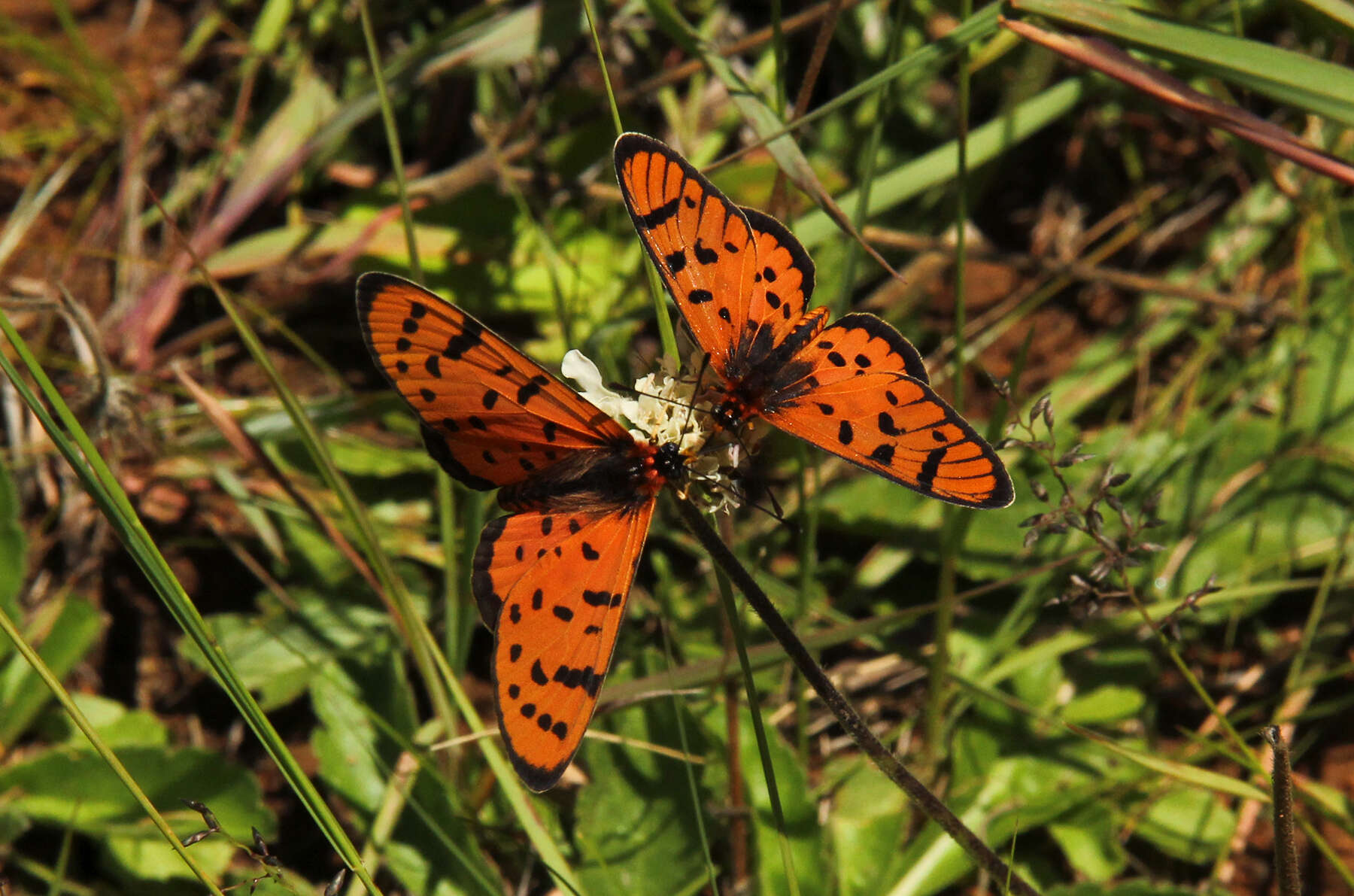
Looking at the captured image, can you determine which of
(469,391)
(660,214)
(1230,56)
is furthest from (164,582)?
(1230,56)

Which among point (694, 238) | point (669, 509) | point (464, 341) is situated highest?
point (694, 238)

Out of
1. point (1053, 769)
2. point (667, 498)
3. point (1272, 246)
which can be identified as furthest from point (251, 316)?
point (1272, 246)

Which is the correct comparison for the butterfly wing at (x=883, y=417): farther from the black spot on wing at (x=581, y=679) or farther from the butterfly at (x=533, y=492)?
the black spot on wing at (x=581, y=679)

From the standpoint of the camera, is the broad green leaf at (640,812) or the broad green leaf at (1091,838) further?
the broad green leaf at (1091,838)

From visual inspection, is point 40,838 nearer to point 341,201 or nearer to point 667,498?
point 667,498

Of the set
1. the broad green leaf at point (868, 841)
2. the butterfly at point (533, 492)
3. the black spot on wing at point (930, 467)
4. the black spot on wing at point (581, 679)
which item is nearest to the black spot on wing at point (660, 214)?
the butterfly at point (533, 492)

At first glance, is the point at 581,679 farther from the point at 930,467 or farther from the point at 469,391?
the point at 930,467
